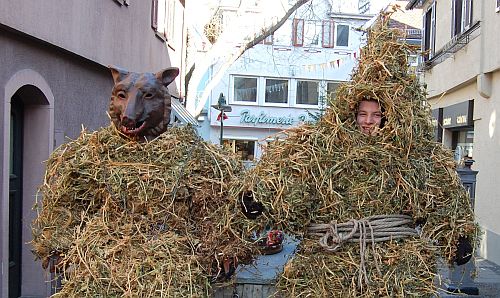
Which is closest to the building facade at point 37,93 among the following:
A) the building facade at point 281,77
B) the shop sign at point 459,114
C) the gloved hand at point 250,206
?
the gloved hand at point 250,206

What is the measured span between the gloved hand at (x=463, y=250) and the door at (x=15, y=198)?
4.48 m

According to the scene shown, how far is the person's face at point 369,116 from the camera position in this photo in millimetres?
3328

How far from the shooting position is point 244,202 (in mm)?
3240

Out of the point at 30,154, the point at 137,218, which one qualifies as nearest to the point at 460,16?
the point at 30,154

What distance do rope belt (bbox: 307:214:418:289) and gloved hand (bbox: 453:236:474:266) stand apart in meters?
0.29

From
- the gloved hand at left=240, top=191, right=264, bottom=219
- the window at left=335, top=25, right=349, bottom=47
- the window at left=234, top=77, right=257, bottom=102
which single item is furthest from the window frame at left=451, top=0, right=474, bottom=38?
the window at left=335, top=25, right=349, bottom=47

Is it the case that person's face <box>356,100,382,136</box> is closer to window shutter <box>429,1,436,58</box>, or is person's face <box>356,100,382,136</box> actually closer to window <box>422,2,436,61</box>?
window <box>422,2,436,61</box>

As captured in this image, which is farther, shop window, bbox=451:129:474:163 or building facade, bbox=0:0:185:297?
shop window, bbox=451:129:474:163

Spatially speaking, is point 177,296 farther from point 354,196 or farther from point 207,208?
point 354,196

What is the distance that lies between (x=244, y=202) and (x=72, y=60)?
15.4ft

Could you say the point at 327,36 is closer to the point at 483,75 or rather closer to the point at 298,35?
the point at 298,35

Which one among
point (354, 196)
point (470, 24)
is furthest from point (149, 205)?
point (470, 24)

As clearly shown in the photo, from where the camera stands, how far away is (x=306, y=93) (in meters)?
28.6

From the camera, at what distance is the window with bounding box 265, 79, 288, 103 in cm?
2833
